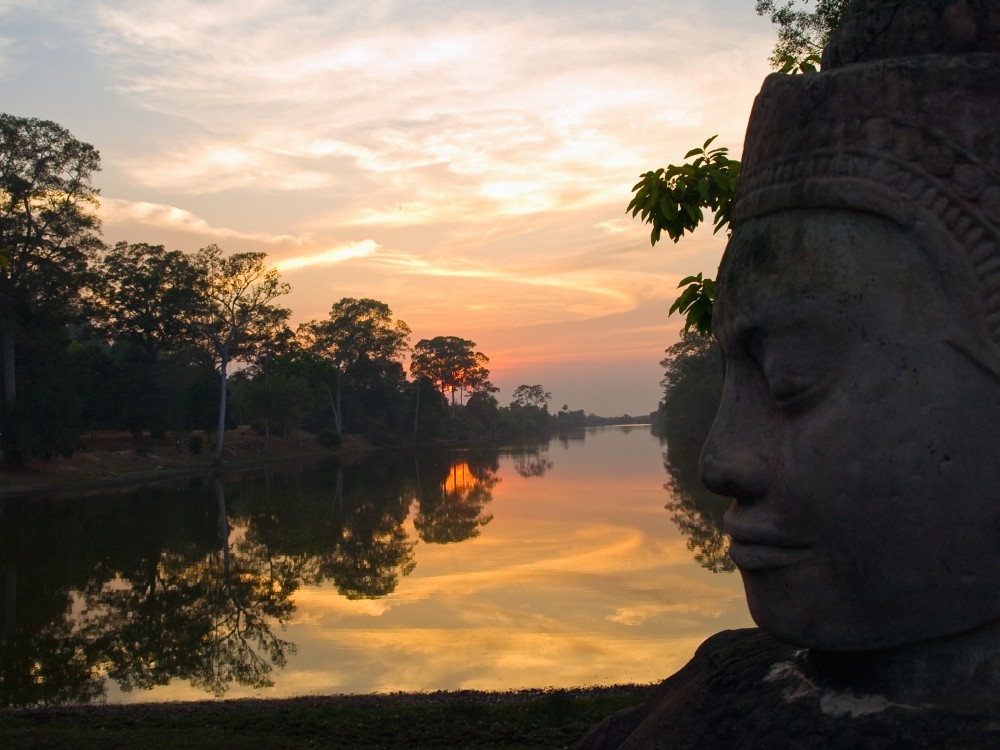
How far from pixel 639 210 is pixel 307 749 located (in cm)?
442

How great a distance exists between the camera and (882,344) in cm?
226

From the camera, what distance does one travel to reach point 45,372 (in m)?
33.9

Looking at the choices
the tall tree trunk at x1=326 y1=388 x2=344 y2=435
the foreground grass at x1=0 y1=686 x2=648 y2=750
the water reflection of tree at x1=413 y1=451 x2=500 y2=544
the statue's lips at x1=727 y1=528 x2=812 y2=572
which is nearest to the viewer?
the statue's lips at x1=727 y1=528 x2=812 y2=572

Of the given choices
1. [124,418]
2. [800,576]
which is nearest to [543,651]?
[800,576]

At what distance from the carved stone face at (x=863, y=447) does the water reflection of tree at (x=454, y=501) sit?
1713 cm

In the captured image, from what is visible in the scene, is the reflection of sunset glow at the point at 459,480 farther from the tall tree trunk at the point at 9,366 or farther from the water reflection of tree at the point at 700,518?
the tall tree trunk at the point at 9,366

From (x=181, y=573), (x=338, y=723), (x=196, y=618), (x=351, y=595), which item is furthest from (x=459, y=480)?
(x=338, y=723)

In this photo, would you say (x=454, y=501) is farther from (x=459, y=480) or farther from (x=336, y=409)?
(x=336, y=409)

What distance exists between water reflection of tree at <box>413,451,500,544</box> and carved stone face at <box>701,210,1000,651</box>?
17.1 meters

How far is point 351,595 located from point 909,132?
12608 millimetres

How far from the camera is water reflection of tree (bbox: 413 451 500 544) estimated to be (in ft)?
68.6

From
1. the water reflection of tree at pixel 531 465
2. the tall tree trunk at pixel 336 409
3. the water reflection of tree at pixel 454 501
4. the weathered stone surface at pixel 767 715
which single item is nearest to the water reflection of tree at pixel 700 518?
the water reflection of tree at pixel 454 501

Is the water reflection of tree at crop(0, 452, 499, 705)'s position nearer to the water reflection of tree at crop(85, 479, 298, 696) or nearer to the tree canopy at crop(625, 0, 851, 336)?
the water reflection of tree at crop(85, 479, 298, 696)

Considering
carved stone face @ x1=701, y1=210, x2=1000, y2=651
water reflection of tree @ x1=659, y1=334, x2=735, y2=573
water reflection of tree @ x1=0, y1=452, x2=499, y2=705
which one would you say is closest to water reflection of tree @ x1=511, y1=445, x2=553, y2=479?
water reflection of tree @ x1=659, y1=334, x2=735, y2=573
